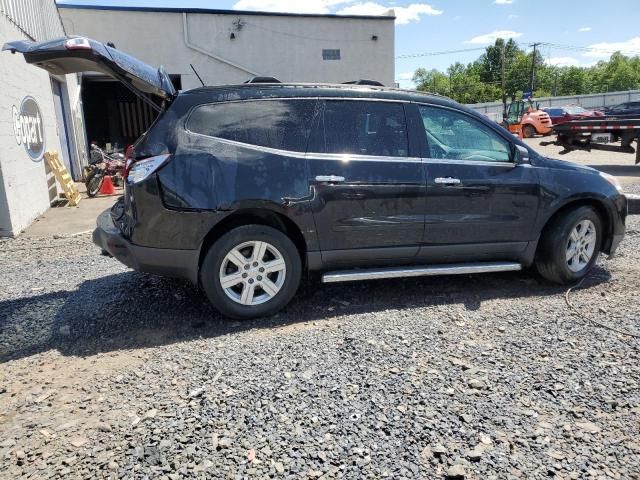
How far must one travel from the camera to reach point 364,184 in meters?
4.21

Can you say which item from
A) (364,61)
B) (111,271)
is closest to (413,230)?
(111,271)

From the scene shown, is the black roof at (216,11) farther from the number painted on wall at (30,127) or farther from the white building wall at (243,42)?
the number painted on wall at (30,127)

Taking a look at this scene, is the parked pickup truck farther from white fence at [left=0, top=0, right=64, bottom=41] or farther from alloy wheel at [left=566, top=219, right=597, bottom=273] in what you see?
white fence at [left=0, top=0, right=64, bottom=41]

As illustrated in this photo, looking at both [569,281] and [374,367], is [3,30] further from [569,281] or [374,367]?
[569,281]

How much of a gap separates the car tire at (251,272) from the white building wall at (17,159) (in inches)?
202

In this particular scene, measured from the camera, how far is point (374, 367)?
3.31 metres

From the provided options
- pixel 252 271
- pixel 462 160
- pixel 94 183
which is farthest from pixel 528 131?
pixel 252 271

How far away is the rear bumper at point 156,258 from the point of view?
12.9ft

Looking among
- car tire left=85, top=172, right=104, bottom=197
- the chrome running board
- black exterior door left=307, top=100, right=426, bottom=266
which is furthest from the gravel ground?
car tire left=85, top=172, right=104, bottom=197

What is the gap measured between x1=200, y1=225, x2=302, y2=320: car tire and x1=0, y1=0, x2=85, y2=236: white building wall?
16.9 feet

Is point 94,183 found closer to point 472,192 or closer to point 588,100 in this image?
point 472,192

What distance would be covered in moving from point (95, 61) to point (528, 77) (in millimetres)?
107491

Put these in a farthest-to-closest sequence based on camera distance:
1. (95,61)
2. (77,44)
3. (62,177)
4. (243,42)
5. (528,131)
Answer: (528,131) → (243,42) → (62,177) → (95,61) → (77,44)

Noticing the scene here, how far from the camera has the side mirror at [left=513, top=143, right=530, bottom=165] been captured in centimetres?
469
